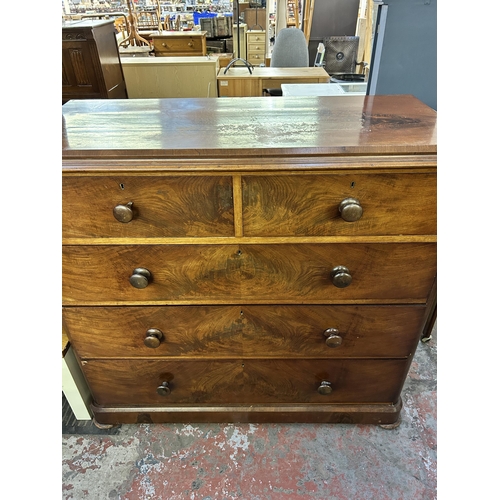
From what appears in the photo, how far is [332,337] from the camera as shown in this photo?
1.02 m

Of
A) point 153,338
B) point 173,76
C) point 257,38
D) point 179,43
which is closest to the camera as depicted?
point 153,338

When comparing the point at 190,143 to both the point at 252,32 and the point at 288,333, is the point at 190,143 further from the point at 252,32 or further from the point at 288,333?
the point at 252,32

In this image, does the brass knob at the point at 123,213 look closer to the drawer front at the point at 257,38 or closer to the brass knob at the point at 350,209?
the brass knob at the point at 350,209

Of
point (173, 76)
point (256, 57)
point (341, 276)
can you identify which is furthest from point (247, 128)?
point (256, 57)

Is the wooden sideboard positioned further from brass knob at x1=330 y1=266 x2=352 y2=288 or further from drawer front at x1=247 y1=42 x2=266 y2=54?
drawer front at x1=247 y1=42 x2=266 y2=54

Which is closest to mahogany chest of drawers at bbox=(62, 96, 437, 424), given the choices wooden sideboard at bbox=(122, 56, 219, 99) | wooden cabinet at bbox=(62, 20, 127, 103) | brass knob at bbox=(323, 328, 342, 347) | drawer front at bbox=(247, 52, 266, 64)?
brass knob at bbox=(323, 328, 342, 347)

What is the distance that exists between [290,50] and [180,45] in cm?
181

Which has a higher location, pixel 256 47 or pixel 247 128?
pixel 256 47

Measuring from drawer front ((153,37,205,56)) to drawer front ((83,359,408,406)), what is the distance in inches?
174

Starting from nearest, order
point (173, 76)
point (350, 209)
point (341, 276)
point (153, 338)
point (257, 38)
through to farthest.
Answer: point (350, 209) < point (341, 276) < point (153, 338) < point (173, 76) < point (257, 38)

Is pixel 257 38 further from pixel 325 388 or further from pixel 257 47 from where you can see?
pixel 325 388

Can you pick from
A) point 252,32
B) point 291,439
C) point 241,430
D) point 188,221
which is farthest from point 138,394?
point 252,32

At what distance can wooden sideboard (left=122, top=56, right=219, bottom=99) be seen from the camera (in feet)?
10.1

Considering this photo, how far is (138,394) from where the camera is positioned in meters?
1.21
